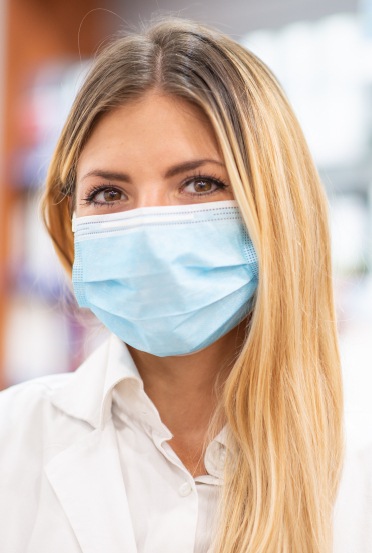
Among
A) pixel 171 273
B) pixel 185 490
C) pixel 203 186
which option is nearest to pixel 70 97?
pixel 203 186

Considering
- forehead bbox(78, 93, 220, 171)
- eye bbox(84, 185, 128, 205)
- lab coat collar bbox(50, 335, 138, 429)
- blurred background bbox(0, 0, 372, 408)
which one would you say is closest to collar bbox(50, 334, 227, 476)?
lab coat collar bbox(50, 335, 138, 429)

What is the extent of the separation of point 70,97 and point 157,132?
1.91 m

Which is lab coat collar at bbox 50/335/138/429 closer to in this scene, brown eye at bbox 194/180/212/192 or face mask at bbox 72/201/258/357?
face mask at bbox 72/201/258/357

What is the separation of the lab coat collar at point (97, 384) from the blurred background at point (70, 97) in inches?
65.4

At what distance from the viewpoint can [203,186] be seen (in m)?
1.21

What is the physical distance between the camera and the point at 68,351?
3432mm

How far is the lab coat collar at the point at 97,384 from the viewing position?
1.32 meters

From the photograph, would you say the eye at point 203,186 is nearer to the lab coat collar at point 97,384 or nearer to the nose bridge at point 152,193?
the nose bridge at point 152,193

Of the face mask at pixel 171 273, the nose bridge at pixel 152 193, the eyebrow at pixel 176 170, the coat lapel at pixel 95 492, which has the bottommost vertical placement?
the coat lapel at pixel 95 492

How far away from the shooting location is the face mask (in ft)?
3.73

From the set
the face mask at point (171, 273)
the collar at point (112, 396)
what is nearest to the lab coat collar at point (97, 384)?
the collar at point (112, 396)

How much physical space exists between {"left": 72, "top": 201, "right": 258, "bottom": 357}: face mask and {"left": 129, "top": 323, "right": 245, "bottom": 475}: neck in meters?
0.13

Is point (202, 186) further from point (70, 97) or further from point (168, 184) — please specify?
point (70, 97)

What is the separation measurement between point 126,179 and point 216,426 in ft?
1.66
